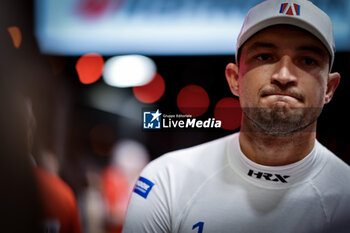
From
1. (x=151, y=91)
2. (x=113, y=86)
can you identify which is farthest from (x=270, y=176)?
(x=113, y=86)

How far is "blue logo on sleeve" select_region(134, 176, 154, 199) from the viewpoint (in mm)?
1325

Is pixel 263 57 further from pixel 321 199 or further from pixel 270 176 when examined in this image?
pixel 321 199

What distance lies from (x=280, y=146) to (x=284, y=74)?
0.29 meters

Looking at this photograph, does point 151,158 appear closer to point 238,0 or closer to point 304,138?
point 304,138

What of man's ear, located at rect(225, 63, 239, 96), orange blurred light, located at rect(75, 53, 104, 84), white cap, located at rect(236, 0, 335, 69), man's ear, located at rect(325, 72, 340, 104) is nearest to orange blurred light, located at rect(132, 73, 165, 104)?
orange blurred light, located at rect(75, 53, 104, 84)

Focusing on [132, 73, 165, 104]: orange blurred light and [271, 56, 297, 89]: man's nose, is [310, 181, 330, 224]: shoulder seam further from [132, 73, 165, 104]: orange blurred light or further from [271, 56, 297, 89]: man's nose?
[132, 73, 165, 104]: orange blurred light

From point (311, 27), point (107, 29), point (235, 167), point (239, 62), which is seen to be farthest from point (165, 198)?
point (311, 27)

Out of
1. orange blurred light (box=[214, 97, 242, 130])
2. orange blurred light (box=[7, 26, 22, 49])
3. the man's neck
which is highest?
orange blurred light (box=[7, 26, 22, 49])

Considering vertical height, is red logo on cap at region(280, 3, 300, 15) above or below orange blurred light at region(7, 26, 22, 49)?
above

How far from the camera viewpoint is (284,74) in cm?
119

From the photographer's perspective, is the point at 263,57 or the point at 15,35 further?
the point at 15,35

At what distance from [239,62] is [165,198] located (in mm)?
635

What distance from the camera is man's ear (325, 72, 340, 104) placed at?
129 centimetres

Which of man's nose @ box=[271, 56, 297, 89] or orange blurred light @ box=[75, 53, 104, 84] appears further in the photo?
orange blurred light @ box=[75, 53, 104, 84]
